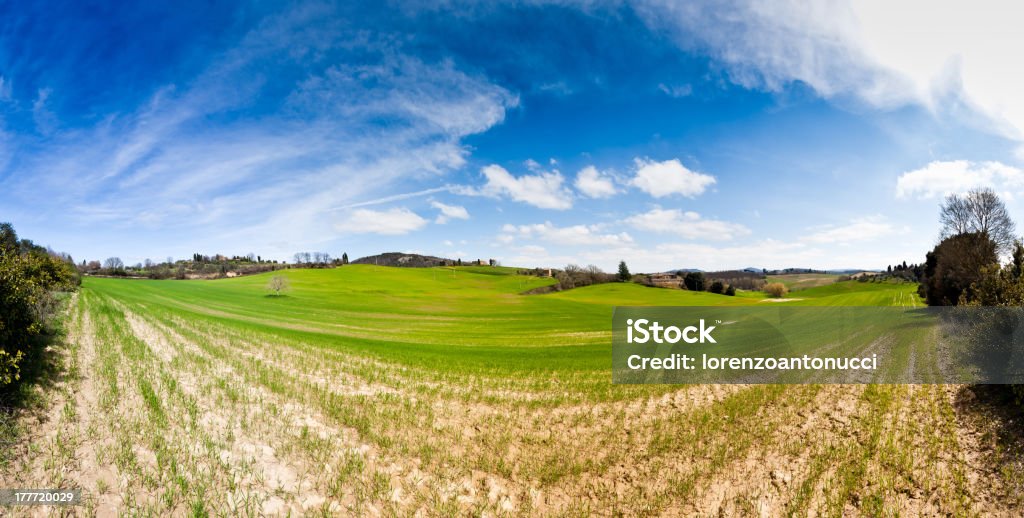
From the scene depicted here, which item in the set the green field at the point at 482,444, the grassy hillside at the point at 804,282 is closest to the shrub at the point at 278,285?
the green field at the point at 482,444

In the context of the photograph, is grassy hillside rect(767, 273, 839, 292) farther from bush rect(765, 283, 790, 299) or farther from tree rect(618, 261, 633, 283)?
tree rect(618, 261, 633, 283)

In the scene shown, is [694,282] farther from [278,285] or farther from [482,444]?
Answer: [482,444]

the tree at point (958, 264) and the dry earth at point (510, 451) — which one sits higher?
the tree at point (958, 264)

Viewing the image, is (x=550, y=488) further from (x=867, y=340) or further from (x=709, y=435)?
(x=867, y=340)

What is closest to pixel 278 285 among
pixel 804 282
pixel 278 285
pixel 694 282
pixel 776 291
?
pixel 278 285

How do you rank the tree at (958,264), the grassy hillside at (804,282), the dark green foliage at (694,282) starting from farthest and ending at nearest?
the grassy hillside at (804,282) < the dark green foliage at (694,282) < the tree at (958,264)

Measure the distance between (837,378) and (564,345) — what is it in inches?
674

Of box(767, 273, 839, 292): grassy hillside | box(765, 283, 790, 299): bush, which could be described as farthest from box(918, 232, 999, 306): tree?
box(767, 273, 839, 292): grassy hillside

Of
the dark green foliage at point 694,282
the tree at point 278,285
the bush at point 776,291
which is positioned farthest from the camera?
the dark green foliage at point 694,282

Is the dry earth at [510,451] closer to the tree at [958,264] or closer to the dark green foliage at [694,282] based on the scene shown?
the tree at [958,264]

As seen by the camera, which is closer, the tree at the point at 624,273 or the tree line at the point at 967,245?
the tree line at the point at 967,245

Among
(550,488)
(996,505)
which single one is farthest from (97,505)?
(996,505)

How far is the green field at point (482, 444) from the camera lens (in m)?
7.87

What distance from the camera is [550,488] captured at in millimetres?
8836
